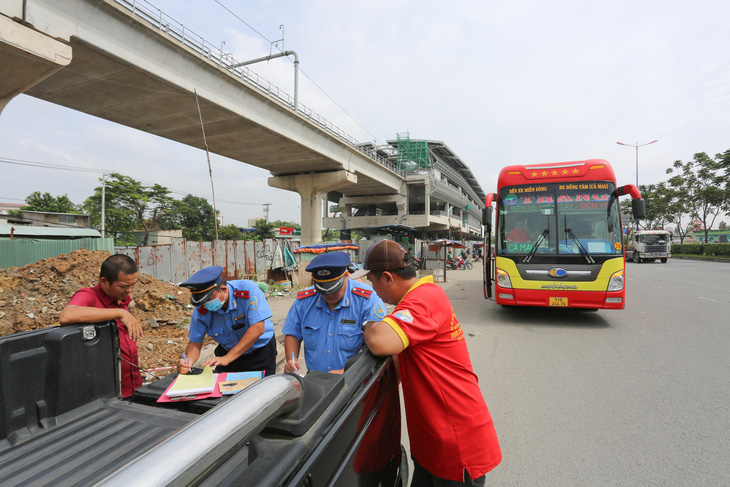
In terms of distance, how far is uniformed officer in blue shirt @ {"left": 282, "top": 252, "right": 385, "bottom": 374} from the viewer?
243 centimetres

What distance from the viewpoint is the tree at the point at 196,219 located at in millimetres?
43869

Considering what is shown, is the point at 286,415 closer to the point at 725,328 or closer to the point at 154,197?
the point at 725,328

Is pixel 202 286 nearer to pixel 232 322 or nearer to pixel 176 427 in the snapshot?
pixel 232 322

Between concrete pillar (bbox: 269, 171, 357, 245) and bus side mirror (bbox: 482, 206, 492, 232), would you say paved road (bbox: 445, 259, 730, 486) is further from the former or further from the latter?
concrete pillar (bbox: 269, 171, 357, 245)

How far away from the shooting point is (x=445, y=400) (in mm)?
1635

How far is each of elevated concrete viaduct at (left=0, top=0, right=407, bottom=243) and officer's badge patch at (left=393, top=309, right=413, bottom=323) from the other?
11690 millimetres

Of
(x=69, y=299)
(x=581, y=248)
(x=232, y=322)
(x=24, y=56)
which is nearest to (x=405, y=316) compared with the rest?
(x=232, y=322)

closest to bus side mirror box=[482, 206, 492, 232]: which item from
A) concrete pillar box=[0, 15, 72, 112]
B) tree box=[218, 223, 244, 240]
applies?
concrete pillar box=[0, 15, 72, 112]

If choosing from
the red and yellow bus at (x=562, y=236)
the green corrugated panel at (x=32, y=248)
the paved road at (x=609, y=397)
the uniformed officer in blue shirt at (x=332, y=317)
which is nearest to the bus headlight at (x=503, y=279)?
the red and yellow bus at (x=562, y=236)

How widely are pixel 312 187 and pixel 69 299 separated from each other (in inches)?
783

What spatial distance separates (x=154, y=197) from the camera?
36.5 metres

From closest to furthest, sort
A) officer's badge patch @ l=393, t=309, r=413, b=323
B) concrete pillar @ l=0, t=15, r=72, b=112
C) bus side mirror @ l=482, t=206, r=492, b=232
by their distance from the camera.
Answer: officer's badge patch @ l=393, t=309, r=413, b=323 < bus side mirror @ l=482, t=206, r=492, b=232 < concrete pillar @ l=0, t=15, r=72, b=112

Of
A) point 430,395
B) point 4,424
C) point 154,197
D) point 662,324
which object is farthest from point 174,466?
point 154,197

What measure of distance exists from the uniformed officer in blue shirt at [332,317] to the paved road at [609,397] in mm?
1467
